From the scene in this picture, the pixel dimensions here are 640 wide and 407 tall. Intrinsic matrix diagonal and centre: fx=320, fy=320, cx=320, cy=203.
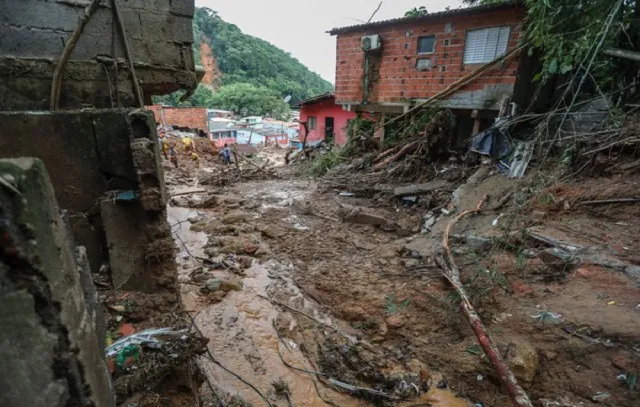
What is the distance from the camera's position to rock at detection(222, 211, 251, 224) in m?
7.63

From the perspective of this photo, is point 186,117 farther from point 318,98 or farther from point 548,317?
point 548,317

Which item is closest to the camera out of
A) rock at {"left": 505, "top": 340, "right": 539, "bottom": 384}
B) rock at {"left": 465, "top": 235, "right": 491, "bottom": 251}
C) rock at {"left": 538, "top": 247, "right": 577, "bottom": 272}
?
rock at {"left": 505, "top": 340, "right": 539, "bottom": 384}

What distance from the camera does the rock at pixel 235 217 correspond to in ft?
25.0

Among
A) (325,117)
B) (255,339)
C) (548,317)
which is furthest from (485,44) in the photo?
(325,117)

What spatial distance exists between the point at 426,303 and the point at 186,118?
24.7 m

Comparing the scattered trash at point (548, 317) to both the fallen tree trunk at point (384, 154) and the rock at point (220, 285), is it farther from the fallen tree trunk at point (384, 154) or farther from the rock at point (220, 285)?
the fallen tree trunk at point (384, 154)

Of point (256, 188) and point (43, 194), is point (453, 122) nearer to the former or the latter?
point (256, 188)

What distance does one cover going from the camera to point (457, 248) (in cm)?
537

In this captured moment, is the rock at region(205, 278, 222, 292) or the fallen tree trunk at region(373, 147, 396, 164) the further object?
the fallen tree trunk at region(373, 147, 396, 164)

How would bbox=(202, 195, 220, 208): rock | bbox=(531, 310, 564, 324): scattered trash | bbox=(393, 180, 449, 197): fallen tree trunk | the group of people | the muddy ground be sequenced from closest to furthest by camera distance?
the muddy ground, bbox=(531, 310, 564, 324): scattered trash, bbox=(393, 180, 449, 197): fallen tree trunk, bbox=(202, 195, 220, 208): rock, the group of people

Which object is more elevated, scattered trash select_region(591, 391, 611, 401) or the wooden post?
the wooden post

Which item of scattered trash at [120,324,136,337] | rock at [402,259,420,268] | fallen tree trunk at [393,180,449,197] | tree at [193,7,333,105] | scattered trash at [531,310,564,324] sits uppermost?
tree at [193,7,333,105]

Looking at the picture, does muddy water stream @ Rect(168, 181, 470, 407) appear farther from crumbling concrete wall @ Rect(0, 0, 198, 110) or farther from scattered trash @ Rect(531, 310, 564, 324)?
crumbling concrete wall @ Rect(0, 0, 198, 110)

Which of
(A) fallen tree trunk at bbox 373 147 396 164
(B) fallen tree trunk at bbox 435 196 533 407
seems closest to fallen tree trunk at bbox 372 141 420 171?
(A) fallen tree trunk at bbox 373 147 396 164
